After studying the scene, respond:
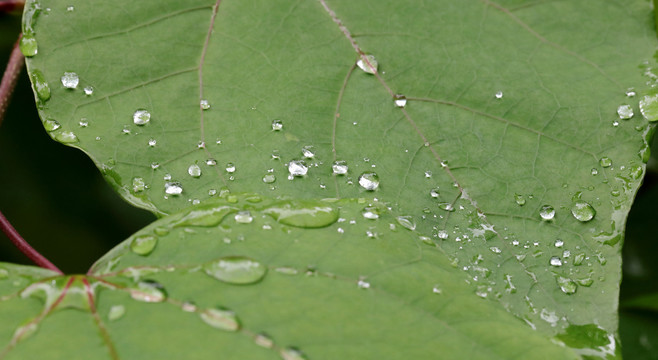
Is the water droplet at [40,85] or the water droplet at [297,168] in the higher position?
the water droplet at [40,85]

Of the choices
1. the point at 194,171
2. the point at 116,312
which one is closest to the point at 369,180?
the point at 194,171

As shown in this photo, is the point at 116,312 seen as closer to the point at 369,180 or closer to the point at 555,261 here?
the point at 369,180

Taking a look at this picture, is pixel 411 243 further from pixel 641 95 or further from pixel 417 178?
pixel 641 95

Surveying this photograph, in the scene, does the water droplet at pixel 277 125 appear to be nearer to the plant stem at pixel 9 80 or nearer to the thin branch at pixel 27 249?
the thin branch at pixel 27 249

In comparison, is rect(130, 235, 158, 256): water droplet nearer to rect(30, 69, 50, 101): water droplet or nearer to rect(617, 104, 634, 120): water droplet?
rect(30, 69, 50, 101): water droplet

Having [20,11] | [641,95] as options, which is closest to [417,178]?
[641,95]

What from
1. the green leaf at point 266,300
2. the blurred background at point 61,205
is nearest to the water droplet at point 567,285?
the green leaf at point 266,300

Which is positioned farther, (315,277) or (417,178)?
(417,178)
